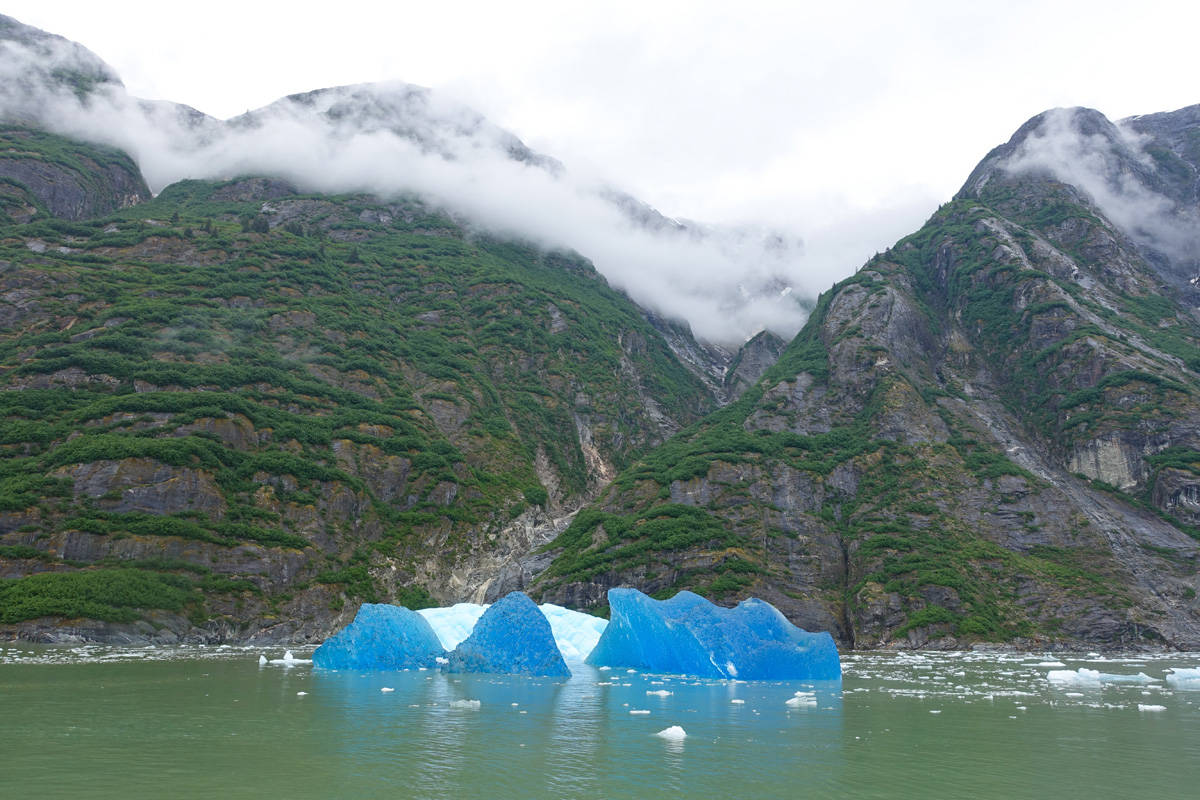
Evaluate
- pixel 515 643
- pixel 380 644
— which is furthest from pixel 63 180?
pixel 515 643

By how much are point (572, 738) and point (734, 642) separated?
55.8 ft

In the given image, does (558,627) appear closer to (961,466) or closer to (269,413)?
(269,413)

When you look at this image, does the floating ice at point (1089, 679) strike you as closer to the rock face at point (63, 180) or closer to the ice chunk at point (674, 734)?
the ice chunk at point (674, 734)

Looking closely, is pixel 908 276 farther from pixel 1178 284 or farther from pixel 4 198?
pixel 4 198

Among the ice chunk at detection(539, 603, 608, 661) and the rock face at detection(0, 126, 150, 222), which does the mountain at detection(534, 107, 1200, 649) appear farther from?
the rock face at detection(0, 126, 150, 222)

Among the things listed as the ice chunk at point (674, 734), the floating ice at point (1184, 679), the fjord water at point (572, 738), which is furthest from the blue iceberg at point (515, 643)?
the floating ice at point (1184, 679)

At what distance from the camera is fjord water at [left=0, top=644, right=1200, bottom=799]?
14117 mm

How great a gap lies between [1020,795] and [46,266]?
110 meters

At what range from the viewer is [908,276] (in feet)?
406

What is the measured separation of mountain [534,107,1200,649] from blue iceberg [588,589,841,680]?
30.8m

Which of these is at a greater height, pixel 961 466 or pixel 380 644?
pixel 961 466

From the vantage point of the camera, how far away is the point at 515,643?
35.6m

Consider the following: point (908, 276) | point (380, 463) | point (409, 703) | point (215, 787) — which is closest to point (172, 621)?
point (380, 463)

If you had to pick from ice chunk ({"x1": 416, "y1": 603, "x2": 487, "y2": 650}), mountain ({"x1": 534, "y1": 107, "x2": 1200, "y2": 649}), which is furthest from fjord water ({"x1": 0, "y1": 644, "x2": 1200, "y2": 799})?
mountain ({"x1": 534, "y1": 107, "x2": 1200, "y2": 649})
